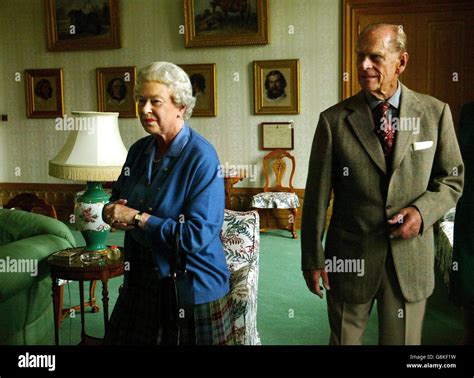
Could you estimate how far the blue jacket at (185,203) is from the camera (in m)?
1.02

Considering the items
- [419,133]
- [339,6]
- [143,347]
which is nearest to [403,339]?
[419,133]

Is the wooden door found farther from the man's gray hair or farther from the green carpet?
the man's gray hair

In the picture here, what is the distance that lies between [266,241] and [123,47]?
3.48ft

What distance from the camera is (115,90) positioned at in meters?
2.25

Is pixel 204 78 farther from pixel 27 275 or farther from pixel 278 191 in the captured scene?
pixel 27 275

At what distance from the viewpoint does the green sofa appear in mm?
1516

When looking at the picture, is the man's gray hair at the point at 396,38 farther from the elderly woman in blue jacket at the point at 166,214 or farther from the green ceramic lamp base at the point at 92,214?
the green ceramic lamp base at the point at 92,214

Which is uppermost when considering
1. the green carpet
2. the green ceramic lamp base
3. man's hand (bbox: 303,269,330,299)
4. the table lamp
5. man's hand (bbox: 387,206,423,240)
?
the table lamp

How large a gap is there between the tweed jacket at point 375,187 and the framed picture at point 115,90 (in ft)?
2.76

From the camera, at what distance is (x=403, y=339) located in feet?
3.24

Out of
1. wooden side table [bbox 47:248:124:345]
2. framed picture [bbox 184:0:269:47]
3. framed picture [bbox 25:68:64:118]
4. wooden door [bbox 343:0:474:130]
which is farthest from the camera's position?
framed picture [bbox 184:0:269:47]

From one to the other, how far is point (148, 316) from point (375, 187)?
0.54 metres

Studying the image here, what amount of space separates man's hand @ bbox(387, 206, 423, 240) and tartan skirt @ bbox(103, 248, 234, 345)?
0.41 metres

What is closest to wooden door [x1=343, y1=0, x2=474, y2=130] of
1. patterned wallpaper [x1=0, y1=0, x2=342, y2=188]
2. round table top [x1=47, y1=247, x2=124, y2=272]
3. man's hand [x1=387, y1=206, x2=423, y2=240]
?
patterned wallpaper [x1=0, y1=0, x2=342, y2=188]
